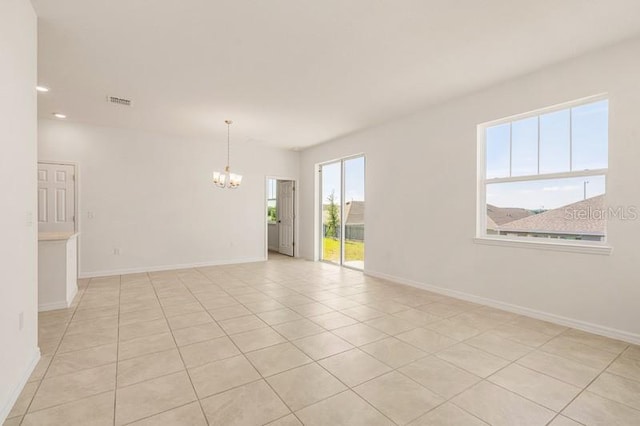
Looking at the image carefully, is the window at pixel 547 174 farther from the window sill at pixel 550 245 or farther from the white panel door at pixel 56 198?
the white panel door at pixel 56 198

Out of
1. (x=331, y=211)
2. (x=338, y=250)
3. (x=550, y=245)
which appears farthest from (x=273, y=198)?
(x=550, y=245)

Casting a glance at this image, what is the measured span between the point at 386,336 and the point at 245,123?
14.0 ft

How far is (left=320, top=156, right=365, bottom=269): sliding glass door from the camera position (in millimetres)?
6410

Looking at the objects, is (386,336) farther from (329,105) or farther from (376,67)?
(329,105)

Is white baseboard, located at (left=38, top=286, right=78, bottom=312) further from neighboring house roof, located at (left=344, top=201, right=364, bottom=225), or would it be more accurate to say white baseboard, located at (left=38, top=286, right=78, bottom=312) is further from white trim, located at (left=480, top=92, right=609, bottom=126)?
white trim, located at (left=480, top=92, right=609, bottom=126)

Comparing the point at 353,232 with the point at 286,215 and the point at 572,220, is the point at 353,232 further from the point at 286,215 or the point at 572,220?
the point at 572,220

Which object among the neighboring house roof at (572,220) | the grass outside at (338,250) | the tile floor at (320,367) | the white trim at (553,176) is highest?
the white trim at (553,176)

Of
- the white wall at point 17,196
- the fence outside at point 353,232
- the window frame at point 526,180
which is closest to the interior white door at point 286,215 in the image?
the fence outside at point 353,232

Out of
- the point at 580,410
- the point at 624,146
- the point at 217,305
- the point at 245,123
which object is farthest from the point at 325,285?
the point at 624,146

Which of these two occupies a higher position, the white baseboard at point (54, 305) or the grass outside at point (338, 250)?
the grass outside at point (338, 250)

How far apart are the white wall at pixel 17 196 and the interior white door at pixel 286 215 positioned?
5.92 meters

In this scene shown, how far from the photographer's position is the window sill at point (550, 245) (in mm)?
3064

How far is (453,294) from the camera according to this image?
4.39 metres

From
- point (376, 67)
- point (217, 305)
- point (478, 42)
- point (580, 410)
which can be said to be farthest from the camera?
point (217, 305)
